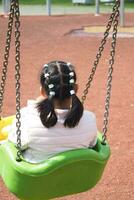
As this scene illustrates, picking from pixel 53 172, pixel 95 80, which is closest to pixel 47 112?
pixel 53 172

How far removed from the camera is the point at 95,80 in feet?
22.4

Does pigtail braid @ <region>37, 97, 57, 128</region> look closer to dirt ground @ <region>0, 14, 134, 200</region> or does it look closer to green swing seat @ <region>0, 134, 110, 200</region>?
green swing seat @ <region>0, 134, 110, 200</region>

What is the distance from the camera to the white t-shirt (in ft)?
7.86

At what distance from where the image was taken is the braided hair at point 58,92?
2.36 meters

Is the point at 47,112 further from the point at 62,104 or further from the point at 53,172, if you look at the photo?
the point at 53,172

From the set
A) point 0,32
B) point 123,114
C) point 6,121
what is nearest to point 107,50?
point 0,32

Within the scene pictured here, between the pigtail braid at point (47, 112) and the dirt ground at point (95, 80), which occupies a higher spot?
the pigtail braid at point (47, 112)

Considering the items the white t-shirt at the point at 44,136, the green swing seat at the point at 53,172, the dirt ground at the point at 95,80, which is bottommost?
the dirt ground at the point at 95,80

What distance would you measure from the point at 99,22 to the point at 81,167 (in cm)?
1279

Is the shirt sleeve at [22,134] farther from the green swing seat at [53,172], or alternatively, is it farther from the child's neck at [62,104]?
the child's neck at [62,104]

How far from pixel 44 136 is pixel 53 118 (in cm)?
10

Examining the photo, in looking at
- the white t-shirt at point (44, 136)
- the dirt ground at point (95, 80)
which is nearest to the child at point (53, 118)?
the white t-shirt at point (44, 136)

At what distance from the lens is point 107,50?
9555 mm

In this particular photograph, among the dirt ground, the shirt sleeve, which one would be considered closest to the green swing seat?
the shirt sleeve
